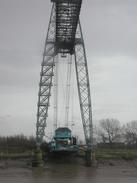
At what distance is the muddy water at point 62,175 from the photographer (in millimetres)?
16750

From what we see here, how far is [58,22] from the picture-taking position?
22188 millimetres

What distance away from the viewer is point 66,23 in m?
22.4

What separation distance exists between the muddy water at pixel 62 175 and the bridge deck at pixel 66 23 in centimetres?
Result: 864

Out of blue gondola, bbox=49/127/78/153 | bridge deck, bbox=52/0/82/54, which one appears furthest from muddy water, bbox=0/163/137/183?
bridge deck, bbox=52/0/82/54

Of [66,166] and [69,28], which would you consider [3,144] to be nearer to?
[66,166]

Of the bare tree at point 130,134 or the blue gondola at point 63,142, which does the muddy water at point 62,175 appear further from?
the bare tree at point 130,134

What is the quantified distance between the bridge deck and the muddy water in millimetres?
8643

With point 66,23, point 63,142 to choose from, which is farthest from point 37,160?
point 66,23

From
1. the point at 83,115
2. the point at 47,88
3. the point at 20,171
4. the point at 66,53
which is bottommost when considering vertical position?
the point at 20,171

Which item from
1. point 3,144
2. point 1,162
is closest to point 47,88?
point 1,162

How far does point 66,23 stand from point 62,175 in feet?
32.2

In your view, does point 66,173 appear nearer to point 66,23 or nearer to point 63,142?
point 63,142

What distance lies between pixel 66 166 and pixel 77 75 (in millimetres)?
6632

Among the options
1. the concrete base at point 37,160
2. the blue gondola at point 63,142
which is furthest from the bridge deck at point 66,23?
the concrete base at point 37,160
